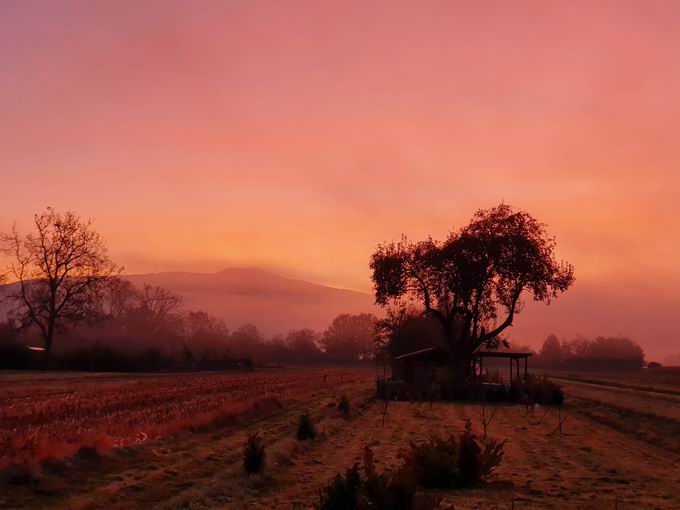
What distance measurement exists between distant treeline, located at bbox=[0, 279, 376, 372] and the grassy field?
46.0 metres

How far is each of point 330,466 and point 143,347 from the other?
3267 inches

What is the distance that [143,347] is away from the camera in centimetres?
9569

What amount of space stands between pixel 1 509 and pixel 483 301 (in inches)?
1879

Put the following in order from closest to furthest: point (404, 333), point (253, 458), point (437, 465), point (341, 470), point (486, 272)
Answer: point (437, 465), point (253, 458), point (341, 470), point (486, 272), point (404, 333)

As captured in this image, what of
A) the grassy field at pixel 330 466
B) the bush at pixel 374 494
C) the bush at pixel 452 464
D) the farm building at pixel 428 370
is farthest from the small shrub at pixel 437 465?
the farm building at pixel 428 370

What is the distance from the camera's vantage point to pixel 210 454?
2017cm

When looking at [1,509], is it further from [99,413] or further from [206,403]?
[206,403]

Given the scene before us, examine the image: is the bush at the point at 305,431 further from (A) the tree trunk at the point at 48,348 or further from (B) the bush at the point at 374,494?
(A) the tree trunk at the point at 48,348

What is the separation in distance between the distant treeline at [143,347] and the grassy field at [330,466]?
46.0 meters

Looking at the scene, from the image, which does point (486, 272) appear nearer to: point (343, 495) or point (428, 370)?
point (428, 370)

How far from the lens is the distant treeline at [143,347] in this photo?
229ft

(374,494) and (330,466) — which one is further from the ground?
(374,494)

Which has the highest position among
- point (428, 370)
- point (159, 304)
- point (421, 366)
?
point (159, 304)

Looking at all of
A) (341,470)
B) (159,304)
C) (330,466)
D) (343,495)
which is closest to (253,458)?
(341,470)
